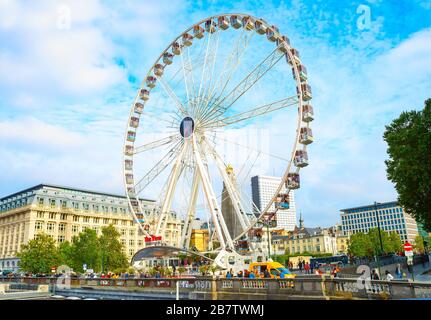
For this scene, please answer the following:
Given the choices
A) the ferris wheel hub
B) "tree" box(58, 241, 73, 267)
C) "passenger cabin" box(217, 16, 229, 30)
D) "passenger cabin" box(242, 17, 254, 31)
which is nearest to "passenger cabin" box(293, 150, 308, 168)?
the ferris wheel hub

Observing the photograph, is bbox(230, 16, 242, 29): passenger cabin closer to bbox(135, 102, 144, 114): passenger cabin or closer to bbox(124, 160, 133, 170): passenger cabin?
bbox(135, 102, 144, 114): passenger cabin

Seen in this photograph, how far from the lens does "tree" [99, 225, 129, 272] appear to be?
77.3 metres

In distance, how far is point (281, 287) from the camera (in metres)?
21.9

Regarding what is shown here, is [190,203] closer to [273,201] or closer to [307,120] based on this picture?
[273,201]

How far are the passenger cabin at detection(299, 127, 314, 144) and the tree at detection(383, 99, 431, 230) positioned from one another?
25.2 ft

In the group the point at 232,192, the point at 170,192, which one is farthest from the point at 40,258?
the point at 232,192

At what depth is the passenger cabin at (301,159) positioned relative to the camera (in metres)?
34.7

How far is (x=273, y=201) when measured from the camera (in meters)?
35.9

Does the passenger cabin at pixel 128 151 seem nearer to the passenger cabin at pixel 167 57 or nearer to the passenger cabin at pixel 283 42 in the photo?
the passenger cabin at pixel 167 57

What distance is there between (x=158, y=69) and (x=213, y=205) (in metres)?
19.2

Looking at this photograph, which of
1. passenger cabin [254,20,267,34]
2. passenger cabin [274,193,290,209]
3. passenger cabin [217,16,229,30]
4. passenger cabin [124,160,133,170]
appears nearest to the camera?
passenger cabin [274,193,290,209]

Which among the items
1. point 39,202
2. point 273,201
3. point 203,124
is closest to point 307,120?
point 273,201

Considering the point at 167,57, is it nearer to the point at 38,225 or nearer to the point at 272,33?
the point at 272,33

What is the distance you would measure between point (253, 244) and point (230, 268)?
10.8 ft
